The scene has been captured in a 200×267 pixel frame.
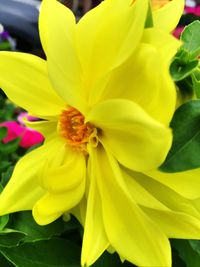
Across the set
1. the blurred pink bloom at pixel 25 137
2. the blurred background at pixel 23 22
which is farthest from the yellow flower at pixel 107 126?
the blurred background at pixel 23 22

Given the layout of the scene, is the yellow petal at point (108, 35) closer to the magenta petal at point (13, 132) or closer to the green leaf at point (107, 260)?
the green leaf at point (107, 260)

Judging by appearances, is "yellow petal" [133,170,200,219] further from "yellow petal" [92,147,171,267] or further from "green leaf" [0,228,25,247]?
"green leaf" [0,228,25,247]

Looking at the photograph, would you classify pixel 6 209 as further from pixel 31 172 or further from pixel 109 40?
pixel 109 40

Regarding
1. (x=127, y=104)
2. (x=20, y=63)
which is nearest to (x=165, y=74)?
(x=127, y=104)

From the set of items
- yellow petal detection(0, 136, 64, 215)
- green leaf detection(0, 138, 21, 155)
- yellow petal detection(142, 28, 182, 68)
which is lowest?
green leaf detection(0, 138, 21, 155)

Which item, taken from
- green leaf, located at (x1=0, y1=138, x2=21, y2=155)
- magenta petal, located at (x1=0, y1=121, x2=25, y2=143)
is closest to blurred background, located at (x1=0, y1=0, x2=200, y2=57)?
magenta petal, located at (x1=0, y1=121, x2=25, y2=143)

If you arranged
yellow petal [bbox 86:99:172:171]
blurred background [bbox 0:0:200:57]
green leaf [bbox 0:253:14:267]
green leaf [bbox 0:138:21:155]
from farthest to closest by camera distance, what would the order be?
blurred background [bbox 0:0:200:57], green leaf [bbox 0:138:21:155], green leaf [bbox 0:253:14:267], yellow petal [bbox 86:99:172:171]
